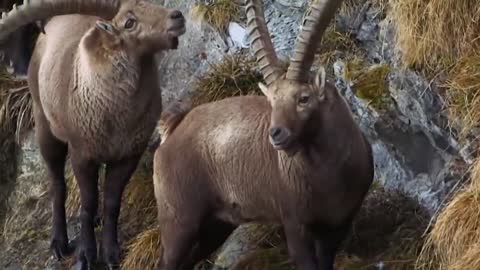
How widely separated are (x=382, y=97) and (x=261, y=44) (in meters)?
1.37

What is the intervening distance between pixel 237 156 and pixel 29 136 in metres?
3.84

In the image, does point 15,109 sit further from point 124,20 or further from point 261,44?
point 261,44

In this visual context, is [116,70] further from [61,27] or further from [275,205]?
[275,205]

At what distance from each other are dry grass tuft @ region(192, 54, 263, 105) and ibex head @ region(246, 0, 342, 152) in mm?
2289

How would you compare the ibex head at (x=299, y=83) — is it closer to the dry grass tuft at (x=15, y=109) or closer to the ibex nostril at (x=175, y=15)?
the ibex nostril at (x=175, y=15)

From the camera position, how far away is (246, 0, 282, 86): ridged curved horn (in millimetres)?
6867

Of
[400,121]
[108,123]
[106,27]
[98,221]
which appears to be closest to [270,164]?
[400,121]

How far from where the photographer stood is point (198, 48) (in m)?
9.76

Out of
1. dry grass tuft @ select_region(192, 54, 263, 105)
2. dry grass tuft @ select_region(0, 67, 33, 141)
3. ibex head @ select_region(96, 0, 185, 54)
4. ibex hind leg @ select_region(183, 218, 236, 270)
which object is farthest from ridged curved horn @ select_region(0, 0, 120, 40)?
dry grass tuft @ select_region(0, 67, 33, 141)

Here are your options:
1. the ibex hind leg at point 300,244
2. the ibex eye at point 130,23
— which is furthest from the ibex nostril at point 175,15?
the ibex hind leg at point 300,244

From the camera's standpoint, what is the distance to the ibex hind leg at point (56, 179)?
883cm

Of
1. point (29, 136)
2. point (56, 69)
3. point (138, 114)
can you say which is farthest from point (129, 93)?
point (29, 136)

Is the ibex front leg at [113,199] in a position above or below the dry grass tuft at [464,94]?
below

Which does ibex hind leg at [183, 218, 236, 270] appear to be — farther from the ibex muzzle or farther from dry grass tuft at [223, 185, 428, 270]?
the ibex muzzle
